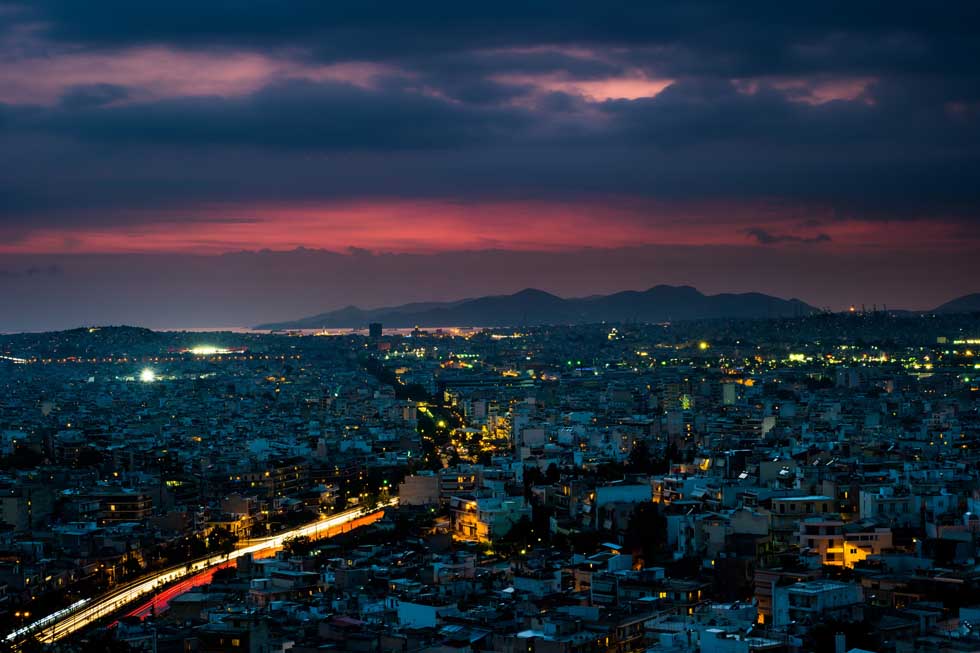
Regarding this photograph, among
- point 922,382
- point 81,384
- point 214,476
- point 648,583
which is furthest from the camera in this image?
point 81,384

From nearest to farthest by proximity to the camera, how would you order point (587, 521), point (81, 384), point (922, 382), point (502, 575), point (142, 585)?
point (502, 575) → point (142, 585) → point (587, 521) → point (922, 382) → point (81, 384)

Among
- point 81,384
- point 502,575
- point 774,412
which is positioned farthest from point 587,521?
point 81,384

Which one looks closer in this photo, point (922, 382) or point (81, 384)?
point (922, 382)

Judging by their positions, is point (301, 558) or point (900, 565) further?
point (301, 558)

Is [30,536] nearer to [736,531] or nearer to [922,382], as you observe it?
[736,531]

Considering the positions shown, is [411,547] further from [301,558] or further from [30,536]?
[30,536]

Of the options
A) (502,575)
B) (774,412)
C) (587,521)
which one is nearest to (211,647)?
(502,575)
